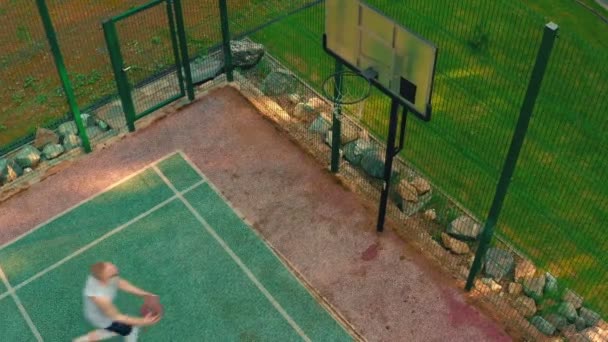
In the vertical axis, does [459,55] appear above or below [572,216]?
above

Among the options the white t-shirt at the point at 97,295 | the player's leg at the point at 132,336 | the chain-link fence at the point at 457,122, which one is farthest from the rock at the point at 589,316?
the white t-shirt at the point at 97,295

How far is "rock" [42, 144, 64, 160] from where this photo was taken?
41.3ft

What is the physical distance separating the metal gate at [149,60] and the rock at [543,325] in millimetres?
7473

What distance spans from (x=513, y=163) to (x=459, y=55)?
12.6ft

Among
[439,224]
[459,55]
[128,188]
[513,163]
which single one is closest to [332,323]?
[439,224]

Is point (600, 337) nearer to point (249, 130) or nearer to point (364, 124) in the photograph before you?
point (364, 124)

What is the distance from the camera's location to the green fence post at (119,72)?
11.4m

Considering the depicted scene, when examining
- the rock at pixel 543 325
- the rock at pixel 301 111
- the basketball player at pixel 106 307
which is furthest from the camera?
the rock at pixel 301 111

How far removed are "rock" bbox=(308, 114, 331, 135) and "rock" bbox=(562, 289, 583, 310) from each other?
493cm

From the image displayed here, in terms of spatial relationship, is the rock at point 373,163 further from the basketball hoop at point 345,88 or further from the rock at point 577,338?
the rock at point 577,338

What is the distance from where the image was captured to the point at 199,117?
43.5ft

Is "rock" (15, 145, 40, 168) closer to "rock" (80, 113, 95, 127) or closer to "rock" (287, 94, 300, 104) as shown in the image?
"rock" (80, 113, 95, 127)

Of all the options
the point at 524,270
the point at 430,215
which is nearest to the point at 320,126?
the point at 430,215

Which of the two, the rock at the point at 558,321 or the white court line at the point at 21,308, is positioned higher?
the rock at the point at 558,321
